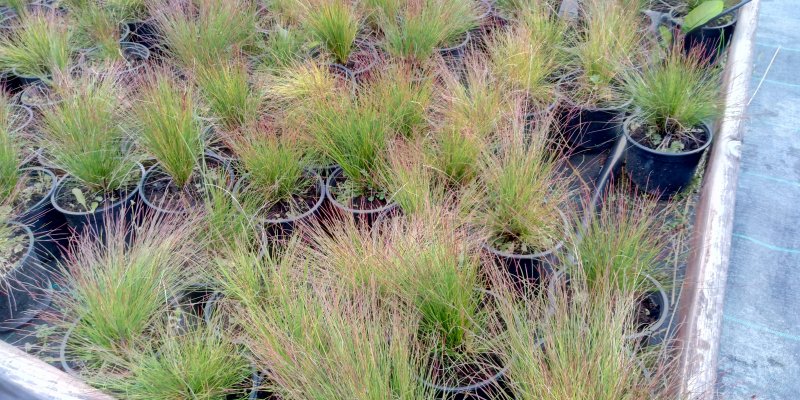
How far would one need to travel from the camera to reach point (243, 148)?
2.45 metres

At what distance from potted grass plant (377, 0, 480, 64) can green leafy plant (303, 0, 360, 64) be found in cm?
18

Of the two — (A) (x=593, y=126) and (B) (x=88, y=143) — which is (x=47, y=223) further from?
(A) (x=593, y=126)

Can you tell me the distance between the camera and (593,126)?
3.04 m

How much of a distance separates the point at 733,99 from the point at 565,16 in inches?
40.1

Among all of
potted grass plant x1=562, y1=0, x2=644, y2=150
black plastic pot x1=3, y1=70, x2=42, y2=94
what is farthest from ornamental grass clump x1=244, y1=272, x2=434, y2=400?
black plastic pot x1=3, y1=70, x2=42, y2=94

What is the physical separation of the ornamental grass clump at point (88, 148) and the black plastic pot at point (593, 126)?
78.1 inches

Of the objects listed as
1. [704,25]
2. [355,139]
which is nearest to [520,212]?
[355,139]

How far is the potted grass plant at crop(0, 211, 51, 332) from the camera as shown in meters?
2.21

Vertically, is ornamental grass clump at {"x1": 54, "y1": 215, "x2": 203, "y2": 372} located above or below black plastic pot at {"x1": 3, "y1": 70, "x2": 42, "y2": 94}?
below

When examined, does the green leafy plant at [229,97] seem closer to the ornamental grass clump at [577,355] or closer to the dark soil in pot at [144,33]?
the dark soil in pot at [144,33]

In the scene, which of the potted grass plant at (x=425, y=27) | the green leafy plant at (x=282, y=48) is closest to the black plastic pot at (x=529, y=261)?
the potted grass plant at (x=425, y=27)

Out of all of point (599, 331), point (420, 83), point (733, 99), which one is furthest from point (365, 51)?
point (599, 331)

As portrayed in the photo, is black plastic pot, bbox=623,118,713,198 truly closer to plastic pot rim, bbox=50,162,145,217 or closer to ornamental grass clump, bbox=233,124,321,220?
ornamental grass clump, bbox=233,124,321,220

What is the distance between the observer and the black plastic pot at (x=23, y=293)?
7.23 ft
